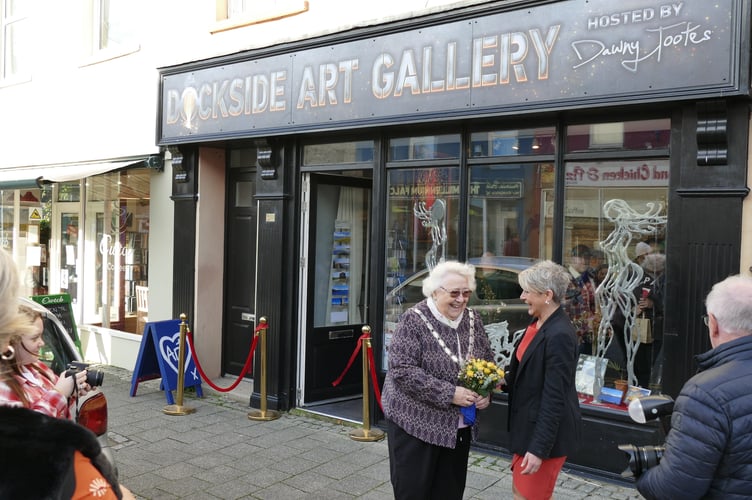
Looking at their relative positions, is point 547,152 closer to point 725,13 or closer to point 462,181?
point 462,181

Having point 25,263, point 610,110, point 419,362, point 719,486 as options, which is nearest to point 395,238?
point 610,110

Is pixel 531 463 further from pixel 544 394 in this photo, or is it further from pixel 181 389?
pixel 181 389

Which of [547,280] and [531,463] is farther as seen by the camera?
[547,280]

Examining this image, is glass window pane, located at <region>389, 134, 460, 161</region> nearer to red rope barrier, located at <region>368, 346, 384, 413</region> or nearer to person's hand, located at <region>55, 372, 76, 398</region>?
red rope barrier, located at <region>368, 346, 384, 413</region>

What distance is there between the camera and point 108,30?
10.2 meters

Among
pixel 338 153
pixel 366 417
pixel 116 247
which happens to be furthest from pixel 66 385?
pixel 116 247

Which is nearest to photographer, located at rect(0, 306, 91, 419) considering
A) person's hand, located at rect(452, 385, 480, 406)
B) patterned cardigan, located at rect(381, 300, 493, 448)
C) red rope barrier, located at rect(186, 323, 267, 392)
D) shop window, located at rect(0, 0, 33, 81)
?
patterned cardigan, located at rect(381, 300, 493, 448)

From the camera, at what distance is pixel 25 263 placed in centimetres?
1184

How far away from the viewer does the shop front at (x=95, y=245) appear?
9570mm

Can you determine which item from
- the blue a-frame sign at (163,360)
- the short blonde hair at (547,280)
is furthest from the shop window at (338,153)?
the short blonde hair at (547,280)

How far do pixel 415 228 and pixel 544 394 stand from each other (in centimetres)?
348

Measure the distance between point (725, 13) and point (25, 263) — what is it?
37.3 ft

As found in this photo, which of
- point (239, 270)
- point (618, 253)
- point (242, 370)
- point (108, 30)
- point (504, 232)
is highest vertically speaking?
point (108, 30)

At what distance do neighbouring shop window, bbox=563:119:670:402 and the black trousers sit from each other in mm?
2390
